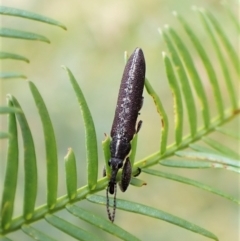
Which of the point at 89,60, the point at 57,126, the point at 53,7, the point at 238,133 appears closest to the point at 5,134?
the point at 238,133

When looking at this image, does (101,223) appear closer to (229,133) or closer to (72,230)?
(72,230)

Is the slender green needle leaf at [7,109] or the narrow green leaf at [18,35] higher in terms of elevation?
the narrow green leaf at [18,35]

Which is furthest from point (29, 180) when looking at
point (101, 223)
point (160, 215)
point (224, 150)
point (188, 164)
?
point (224, 150)

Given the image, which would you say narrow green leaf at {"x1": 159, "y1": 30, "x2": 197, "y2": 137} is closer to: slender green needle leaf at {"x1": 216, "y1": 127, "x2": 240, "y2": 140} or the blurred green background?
slender green needle leaf at {"x1": 216, "y1": 127, "x2": 240, "y2": 140}

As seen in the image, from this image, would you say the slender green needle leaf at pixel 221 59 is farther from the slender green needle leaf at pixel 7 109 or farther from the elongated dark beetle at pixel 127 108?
the slender green needle leaf at pixel 7 109

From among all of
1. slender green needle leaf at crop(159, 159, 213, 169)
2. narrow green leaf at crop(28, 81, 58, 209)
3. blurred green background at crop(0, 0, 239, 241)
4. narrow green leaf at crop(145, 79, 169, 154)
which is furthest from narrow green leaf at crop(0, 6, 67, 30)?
blurred green background at crop(0, 0, 239, 241)

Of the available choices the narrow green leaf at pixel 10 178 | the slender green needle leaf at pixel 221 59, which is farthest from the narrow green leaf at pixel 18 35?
the slender green needle leaf at pixel 221 59
